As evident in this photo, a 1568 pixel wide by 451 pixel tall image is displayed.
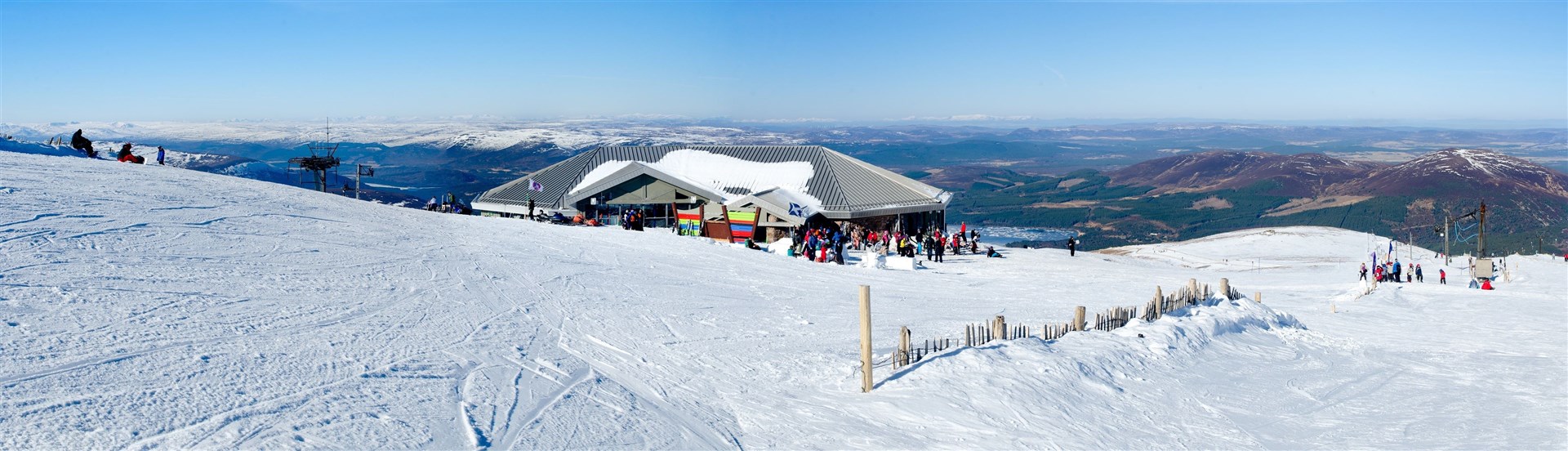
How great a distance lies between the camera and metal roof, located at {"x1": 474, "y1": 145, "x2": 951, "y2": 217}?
35938 mm

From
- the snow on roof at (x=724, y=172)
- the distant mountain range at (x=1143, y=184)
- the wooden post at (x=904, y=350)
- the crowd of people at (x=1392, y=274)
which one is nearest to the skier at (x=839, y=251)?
the snow on roof at (x=724, y=172)

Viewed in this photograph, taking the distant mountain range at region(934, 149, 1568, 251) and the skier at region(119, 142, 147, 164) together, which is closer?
the skier at region(119, 142, 147, 164)

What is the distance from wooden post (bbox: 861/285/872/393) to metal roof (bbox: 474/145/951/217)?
23.7 metres

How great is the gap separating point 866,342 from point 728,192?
A: 2808 centimetres

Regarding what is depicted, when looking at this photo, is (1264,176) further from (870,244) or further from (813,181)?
(870,244)

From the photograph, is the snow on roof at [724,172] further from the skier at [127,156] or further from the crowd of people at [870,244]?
the skier at [127,156]

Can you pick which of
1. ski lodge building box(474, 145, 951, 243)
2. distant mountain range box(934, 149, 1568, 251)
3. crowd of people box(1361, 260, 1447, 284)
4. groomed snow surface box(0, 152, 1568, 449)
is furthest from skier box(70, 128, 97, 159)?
distant mountain range box(934, 149, 1568, 251)

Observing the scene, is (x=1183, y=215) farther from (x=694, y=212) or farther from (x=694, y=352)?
(x=694, y=352)

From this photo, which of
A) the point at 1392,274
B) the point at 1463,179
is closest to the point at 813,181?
the point at 1392,274

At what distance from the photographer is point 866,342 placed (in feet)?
33.7

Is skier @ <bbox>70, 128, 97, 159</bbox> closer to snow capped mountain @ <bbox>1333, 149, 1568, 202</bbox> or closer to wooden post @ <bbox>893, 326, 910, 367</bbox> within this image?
wooden post @ <bbox>893, 326, 910, 367</bbox>

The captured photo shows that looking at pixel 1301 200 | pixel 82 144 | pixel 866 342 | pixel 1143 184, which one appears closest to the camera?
pixel 866 342

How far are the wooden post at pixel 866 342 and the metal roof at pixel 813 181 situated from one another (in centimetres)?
2365

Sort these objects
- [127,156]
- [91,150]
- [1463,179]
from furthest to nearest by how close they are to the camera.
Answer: [1463,179], [91,150], [127,156]
